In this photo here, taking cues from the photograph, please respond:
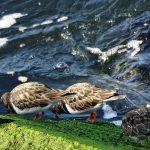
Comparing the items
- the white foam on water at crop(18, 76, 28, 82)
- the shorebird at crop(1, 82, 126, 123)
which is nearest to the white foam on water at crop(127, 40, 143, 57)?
the white foam on water at crop(18, 76, 28, 82)

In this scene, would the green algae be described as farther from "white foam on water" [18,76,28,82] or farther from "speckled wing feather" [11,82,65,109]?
"white foam on water" [18,76,28,82]

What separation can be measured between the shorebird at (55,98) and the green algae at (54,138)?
814 mm

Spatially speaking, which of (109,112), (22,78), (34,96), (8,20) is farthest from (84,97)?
(8,20)

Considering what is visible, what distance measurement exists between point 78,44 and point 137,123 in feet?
41.1

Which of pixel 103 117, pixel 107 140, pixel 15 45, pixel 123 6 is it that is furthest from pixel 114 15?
pixel 107 140

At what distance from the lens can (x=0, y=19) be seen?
25.5 meters

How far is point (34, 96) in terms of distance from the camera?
11.6 m

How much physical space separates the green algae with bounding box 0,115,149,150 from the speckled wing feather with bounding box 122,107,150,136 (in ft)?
0.68

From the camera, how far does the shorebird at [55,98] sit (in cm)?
1159

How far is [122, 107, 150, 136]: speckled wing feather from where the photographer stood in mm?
9930

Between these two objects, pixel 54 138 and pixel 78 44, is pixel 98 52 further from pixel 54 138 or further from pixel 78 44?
pixel 54 138

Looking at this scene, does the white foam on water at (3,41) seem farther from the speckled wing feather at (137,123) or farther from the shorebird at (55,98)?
the speckled wing feather at (137,123)

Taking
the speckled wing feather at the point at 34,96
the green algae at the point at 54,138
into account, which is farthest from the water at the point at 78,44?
the green algae at the point at 54,138

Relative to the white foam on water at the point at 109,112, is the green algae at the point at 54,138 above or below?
above
